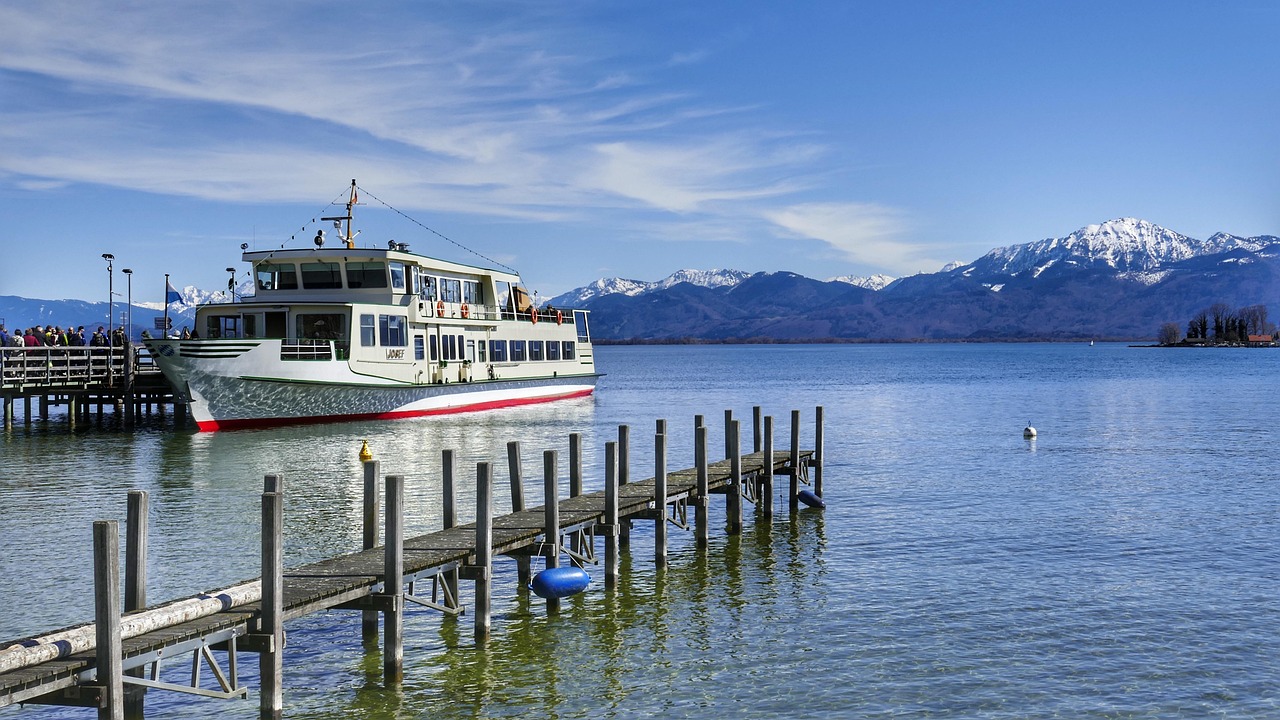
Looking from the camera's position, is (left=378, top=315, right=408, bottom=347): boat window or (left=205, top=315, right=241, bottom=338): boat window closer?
(left=205, top=315, right=241, bottom=338): boat window

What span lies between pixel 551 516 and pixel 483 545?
7.03ft

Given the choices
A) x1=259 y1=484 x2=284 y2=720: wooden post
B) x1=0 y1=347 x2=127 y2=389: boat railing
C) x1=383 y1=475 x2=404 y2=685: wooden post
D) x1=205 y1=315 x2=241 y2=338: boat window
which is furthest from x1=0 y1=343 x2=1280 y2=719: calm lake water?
x1=205 y1=315 x2=241 y2=338: boat window

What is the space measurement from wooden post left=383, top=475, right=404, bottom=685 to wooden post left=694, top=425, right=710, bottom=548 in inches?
361

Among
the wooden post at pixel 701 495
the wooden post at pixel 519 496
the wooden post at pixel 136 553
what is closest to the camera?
the wooden post at pixel 136 553

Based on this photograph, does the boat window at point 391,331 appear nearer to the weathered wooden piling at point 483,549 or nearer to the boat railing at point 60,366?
the boat railing at point 60,366

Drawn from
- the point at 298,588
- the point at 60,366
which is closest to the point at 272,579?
the point at 298,588

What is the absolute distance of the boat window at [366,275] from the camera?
5191cm

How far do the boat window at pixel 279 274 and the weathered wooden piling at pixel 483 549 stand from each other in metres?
38.8

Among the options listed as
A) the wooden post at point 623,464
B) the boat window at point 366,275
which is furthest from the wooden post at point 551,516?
the boat window at point 366,275

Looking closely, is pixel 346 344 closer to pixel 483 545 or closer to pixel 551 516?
pixel 551 516

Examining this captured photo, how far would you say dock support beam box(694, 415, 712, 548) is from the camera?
22.6 metres

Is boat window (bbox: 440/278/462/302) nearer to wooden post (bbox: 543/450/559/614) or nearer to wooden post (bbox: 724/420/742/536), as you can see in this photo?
wooden post (bbox: 724/420/742/536)

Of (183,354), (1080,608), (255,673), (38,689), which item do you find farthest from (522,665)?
(183,354)

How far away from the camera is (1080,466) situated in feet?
129
